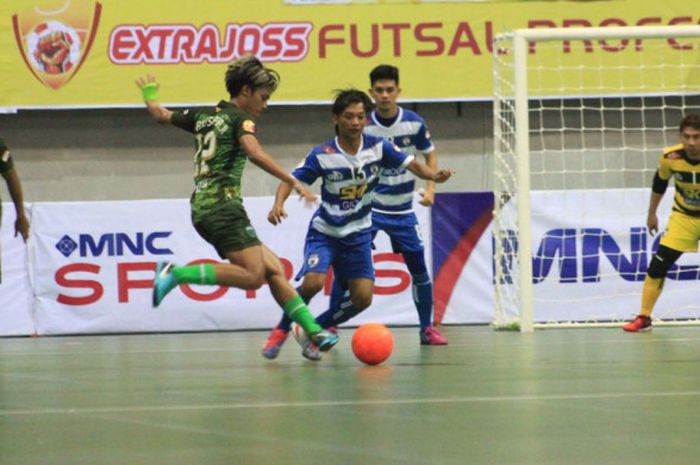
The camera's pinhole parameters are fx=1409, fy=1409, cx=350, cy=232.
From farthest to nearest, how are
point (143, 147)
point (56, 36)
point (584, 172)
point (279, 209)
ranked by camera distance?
point (143, 147) < point (56, 36) < point (584, 172) < point (279, 209)

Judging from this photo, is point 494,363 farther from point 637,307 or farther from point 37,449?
point 637,307

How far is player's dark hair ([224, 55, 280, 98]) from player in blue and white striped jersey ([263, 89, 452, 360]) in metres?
0.69

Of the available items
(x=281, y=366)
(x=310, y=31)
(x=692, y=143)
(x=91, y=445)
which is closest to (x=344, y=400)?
(x=91, y=445)

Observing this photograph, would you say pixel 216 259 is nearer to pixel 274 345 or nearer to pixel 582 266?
pixel 582 266

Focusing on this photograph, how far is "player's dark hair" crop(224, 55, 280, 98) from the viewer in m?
7.86

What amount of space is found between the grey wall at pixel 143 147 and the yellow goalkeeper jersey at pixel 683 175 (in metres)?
4.59

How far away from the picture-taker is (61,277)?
12.6 metres

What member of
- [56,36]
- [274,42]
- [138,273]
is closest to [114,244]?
[138,273]

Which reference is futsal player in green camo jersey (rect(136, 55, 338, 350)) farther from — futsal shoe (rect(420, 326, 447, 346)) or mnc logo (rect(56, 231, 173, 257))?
mnc logo (rect(56, 231, 173, 257))

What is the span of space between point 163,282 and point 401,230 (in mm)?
2639

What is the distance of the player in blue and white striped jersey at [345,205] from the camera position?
8547mm

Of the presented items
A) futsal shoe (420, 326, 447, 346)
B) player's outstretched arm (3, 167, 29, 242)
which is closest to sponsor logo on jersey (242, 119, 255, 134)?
player's outstretched arm (3, 167, 29, 242)

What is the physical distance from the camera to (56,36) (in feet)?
47.3

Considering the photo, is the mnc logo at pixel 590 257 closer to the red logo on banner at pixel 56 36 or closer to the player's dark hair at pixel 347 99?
the player's dark hair at pixel 347 99
